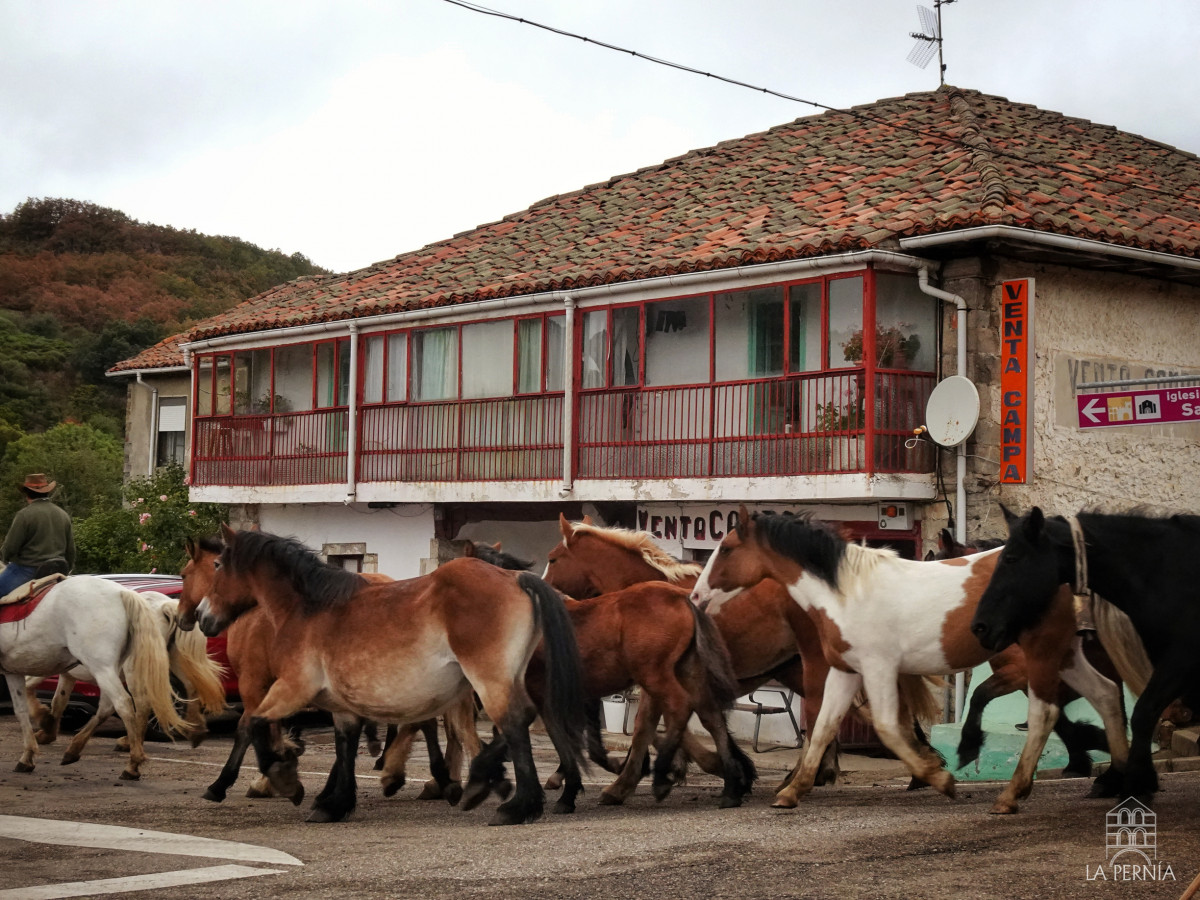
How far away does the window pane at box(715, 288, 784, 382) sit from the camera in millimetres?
17828

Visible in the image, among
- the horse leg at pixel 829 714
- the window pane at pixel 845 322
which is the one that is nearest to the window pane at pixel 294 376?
the window pane at pixel 845 322

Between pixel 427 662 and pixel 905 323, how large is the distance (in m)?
9.18

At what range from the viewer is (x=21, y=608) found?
12320 mm

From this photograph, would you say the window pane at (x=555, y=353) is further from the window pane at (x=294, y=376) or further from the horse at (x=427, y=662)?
the horse at (x=427, y=662)

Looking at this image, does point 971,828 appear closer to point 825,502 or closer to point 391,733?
point 391,733

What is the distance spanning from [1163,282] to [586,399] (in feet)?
23.9

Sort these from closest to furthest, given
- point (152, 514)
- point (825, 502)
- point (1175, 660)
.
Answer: point (1175, 660) < point (825, 502) < point (152, 514)

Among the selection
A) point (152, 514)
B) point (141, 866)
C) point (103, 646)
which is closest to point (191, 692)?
point (103, 646)

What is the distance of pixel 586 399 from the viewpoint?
1933 cm

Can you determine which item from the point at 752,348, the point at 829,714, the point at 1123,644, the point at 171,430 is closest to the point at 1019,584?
the point at 1123,644

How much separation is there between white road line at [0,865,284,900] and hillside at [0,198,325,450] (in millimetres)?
44799

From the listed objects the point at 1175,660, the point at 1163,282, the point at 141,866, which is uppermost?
the point at 1163,282

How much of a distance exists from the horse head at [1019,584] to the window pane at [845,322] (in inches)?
329

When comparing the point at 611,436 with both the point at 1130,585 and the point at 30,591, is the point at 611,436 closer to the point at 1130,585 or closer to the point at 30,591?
the point at 30,591
